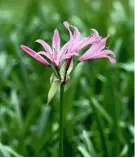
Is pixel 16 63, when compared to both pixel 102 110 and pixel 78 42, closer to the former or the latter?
pixel 102 110

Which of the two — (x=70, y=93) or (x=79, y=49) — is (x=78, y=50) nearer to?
(x=79, y=49)

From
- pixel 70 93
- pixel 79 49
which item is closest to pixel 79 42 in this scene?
pixel 79 49

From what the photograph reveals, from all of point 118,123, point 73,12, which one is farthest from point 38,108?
point 73,12

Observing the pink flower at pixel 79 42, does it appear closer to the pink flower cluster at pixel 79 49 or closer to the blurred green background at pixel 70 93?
the pink flower cluster at pixel 79 49

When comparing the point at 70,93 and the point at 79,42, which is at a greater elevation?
the point at 79,42

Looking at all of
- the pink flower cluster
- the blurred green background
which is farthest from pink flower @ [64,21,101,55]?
the blurred green background

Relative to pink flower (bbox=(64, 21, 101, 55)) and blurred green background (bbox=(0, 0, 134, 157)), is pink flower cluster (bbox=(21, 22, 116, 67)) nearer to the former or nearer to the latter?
pink flower (bbox=(64, 21, 101, 55))

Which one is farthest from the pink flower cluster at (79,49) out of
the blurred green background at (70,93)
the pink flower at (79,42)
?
the blurred green background at (70,93)

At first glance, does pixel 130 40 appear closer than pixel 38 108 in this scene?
No
